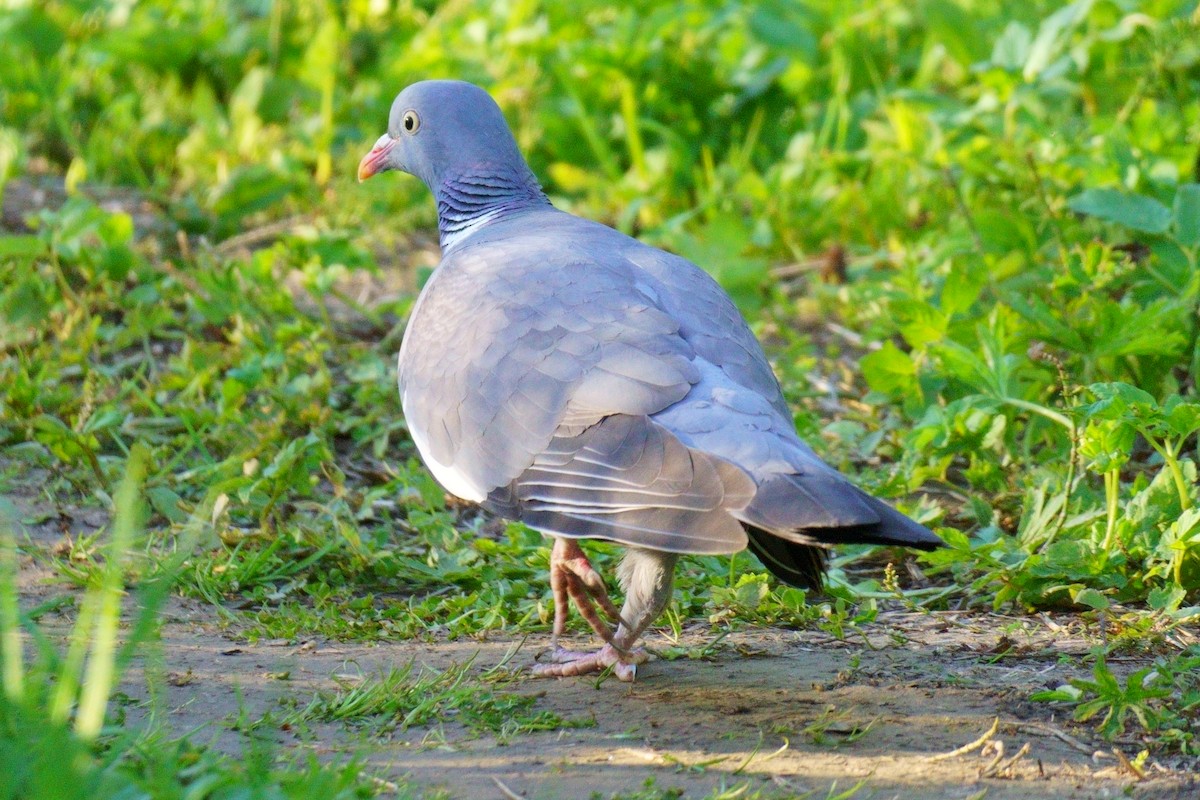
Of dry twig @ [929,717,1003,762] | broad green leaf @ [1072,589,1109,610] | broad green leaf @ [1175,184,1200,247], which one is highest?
broad green leaf @ [1175,184,1200,247]

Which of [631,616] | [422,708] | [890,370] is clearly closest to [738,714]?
[631,616]

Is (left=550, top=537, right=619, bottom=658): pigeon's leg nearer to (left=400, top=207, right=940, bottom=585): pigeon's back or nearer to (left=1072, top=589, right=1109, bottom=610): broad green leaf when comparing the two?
(left=400, top=207, right=940, bottom=585): pigeon's back

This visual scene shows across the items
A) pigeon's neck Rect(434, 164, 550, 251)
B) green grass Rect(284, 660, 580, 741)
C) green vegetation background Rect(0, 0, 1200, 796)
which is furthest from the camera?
Answer: pigeon's neck Rect(434, 164, 550, 251)

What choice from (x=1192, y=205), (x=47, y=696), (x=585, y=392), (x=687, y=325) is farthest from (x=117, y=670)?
(x=1192, y=205)

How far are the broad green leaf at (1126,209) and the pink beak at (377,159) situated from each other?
2.37 metres

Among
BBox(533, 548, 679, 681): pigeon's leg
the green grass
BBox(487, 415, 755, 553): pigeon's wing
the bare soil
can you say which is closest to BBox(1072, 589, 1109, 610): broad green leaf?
the bare soil

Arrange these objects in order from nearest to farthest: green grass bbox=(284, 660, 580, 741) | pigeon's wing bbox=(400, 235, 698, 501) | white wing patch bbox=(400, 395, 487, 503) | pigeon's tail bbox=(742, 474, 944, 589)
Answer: pigeon's tail bbox=(742, 474, 944, 589)
green grass bbox=(284, 660, 580, 741)
pigeon's wing bbox=(400, 235, 698, 501)
white wing patch bbox=(400, 395, 487, 503)

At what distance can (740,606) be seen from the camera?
3754 mm

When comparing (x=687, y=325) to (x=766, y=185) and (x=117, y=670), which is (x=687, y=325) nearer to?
(x=117, y=670)

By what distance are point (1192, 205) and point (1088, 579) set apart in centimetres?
154

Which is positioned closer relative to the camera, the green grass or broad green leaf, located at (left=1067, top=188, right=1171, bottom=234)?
the green grass

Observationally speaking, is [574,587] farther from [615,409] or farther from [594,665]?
[615,409]

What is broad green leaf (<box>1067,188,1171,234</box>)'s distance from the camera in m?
4.55

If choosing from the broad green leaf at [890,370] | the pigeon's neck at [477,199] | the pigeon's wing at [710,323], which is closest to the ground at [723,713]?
the pigeon's wing at [710,323]
